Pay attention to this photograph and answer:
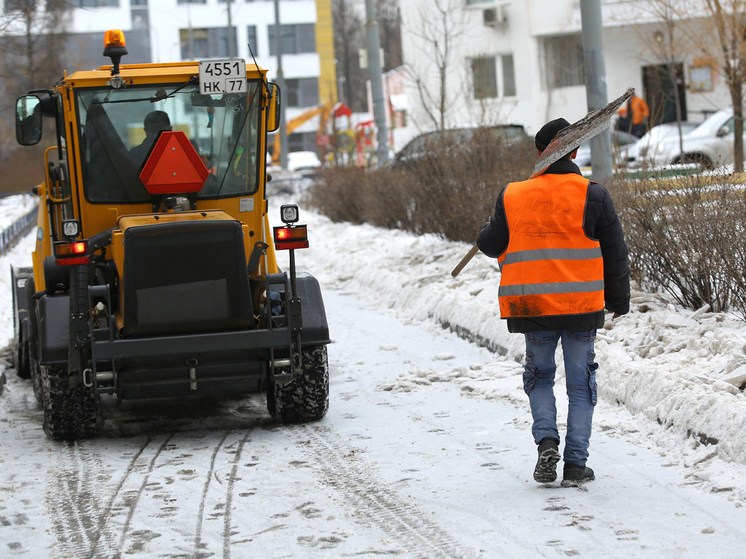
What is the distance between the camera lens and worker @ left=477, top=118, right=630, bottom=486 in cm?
520

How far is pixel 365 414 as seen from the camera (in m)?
7.50

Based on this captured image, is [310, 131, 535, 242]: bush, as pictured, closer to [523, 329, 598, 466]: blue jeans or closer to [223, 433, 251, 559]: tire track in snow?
[223, 433, 251, 559]: tire track in snow

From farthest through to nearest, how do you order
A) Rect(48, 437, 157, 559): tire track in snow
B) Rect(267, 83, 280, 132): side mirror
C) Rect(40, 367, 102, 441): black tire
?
Rect(267, 83, 280, 132): side mirror
Rect(40, 367, 102, 441): black tire
Rect(48, 437, 157, 559): tire track in snow

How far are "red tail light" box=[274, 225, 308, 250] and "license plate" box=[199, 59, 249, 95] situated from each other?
3.99ft

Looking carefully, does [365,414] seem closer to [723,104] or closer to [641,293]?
Answer: [641,293]

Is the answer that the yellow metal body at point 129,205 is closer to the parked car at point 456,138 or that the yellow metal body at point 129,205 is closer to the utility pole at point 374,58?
the parked car at point 456,138

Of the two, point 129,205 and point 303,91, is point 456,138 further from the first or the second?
point 303,91

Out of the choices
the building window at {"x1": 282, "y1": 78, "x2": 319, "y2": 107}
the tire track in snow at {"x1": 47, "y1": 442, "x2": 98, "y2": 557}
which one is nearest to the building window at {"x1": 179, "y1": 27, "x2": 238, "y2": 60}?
the building window at {"x1": 282, "y1": 78, "x2": 319, "y2": 107}

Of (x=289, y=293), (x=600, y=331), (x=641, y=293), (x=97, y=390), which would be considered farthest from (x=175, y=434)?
(x=641, y=293)

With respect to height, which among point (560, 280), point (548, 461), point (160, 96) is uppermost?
point (160, 96)

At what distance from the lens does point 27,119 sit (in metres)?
7.22

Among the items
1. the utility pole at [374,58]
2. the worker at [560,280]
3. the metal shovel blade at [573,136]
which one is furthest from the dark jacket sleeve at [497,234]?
the utility pole at [374,58]

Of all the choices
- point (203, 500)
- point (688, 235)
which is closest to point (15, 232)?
point (688, 235)

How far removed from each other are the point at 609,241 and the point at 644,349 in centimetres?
220
